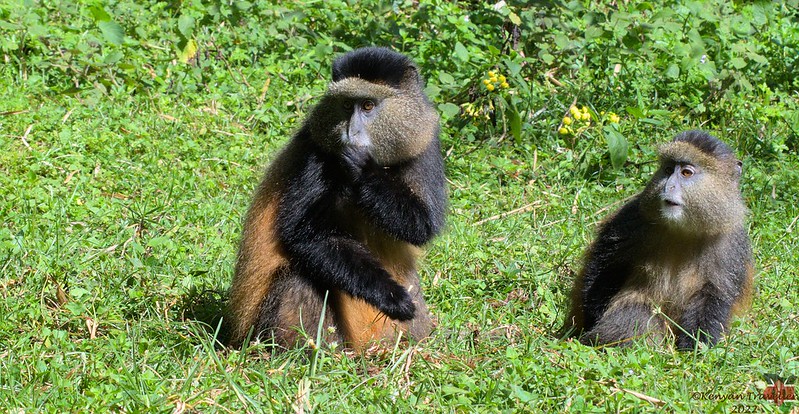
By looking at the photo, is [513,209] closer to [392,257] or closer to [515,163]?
[515,163]

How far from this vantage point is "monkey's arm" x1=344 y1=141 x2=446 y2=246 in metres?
4.93

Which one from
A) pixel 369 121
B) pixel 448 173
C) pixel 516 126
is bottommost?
pixel 448 173

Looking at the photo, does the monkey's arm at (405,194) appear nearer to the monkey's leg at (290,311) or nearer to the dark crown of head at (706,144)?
the monkey's leg at (290,311)

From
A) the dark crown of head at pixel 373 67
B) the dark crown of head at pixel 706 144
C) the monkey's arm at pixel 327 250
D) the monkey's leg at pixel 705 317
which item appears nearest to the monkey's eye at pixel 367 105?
the dark crown of head at pixel 373 67

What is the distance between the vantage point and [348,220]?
5.20 m

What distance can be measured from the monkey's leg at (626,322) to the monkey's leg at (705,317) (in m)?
0.15

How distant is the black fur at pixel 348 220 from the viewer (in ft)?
16.4

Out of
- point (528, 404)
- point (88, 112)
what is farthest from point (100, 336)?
point (88, 112)

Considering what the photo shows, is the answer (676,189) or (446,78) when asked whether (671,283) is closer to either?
(676,189)

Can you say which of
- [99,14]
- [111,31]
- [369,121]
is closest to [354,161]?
[369,121]

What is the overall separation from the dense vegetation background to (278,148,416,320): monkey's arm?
286mm

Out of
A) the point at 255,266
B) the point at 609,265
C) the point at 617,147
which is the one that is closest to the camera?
the point at 255,266

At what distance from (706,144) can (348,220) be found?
1965mm

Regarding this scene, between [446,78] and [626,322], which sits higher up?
[626,322]
